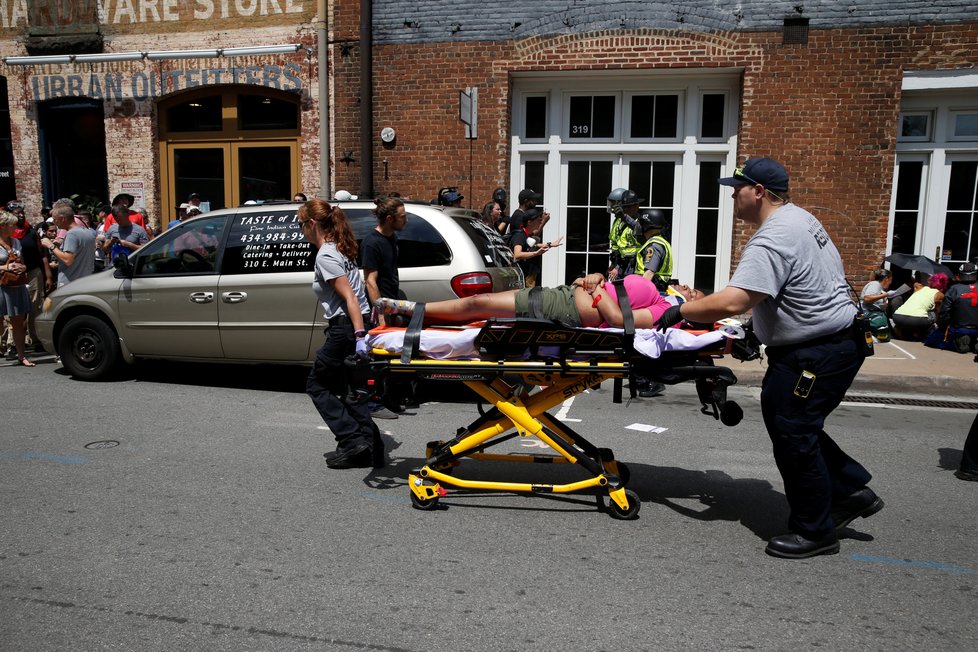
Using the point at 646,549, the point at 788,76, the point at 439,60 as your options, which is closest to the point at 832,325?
the point at 646,549

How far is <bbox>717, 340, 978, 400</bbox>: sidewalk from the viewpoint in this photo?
8.47 metres

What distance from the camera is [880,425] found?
7047 millimetres

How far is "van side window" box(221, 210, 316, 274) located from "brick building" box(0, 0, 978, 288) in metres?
5.64

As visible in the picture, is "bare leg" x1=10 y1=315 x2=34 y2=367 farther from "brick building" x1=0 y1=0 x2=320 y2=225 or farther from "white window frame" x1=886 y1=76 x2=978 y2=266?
"white window frame" x1=886 y1=76 x2=978 y2=266

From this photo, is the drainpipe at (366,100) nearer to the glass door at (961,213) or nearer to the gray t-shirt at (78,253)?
the gray t-shirt at (78,253)

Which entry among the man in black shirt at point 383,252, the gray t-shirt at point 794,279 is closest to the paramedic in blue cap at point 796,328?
the gray t-shirt at point 794,279

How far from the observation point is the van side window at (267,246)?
25.0 ft

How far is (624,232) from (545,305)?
384 cm

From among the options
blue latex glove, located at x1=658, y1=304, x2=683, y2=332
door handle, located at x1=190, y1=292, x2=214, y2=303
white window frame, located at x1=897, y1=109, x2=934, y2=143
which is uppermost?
white window frame, located at x1=897, y1=109, x2=934, y2=143

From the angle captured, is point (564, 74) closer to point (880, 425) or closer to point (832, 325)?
point (880, 425)

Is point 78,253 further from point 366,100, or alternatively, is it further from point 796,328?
point 796,328

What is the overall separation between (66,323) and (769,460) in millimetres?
7198

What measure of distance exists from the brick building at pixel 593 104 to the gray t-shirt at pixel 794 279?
8.58 m

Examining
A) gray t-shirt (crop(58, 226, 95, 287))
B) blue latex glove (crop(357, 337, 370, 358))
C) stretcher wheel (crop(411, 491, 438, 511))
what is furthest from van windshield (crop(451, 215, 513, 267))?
gray t-shirt (crop(58, 226, 95, 287))
